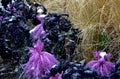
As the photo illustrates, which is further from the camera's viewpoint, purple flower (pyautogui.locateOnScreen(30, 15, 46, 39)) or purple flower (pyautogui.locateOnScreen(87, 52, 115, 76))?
purple flower (pyautogui.locateOnScreen(30, 15, 46, 39))

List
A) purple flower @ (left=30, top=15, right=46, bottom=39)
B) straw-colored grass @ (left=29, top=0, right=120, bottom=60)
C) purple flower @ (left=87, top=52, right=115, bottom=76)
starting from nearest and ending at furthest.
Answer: purple flower @ (left=87, top=52, right=115, bottom=76), purple flower @ (left=30, top=15, right=46, bottom=39), straw-colored grass @ (left=29, top=0, right=120, bottom=60)

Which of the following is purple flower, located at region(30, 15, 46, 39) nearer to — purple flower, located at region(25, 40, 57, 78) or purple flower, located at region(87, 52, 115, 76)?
purple flower, located at region(25, 40, 57, 78)

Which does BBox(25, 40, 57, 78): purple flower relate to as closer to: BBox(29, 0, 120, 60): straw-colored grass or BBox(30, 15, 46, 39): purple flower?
BBox(30, 15, 46, 39): purple flower

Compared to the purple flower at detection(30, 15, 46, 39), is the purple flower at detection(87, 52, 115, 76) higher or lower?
lower

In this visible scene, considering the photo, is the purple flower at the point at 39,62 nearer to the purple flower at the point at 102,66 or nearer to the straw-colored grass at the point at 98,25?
the purple flower at the point at 102,66

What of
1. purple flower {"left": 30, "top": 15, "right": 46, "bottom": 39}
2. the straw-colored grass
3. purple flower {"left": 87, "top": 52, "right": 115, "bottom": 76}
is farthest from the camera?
the straw-colored grass

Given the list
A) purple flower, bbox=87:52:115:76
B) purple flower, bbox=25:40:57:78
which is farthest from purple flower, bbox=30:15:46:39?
purple flower, bbox=87:52:115:76
